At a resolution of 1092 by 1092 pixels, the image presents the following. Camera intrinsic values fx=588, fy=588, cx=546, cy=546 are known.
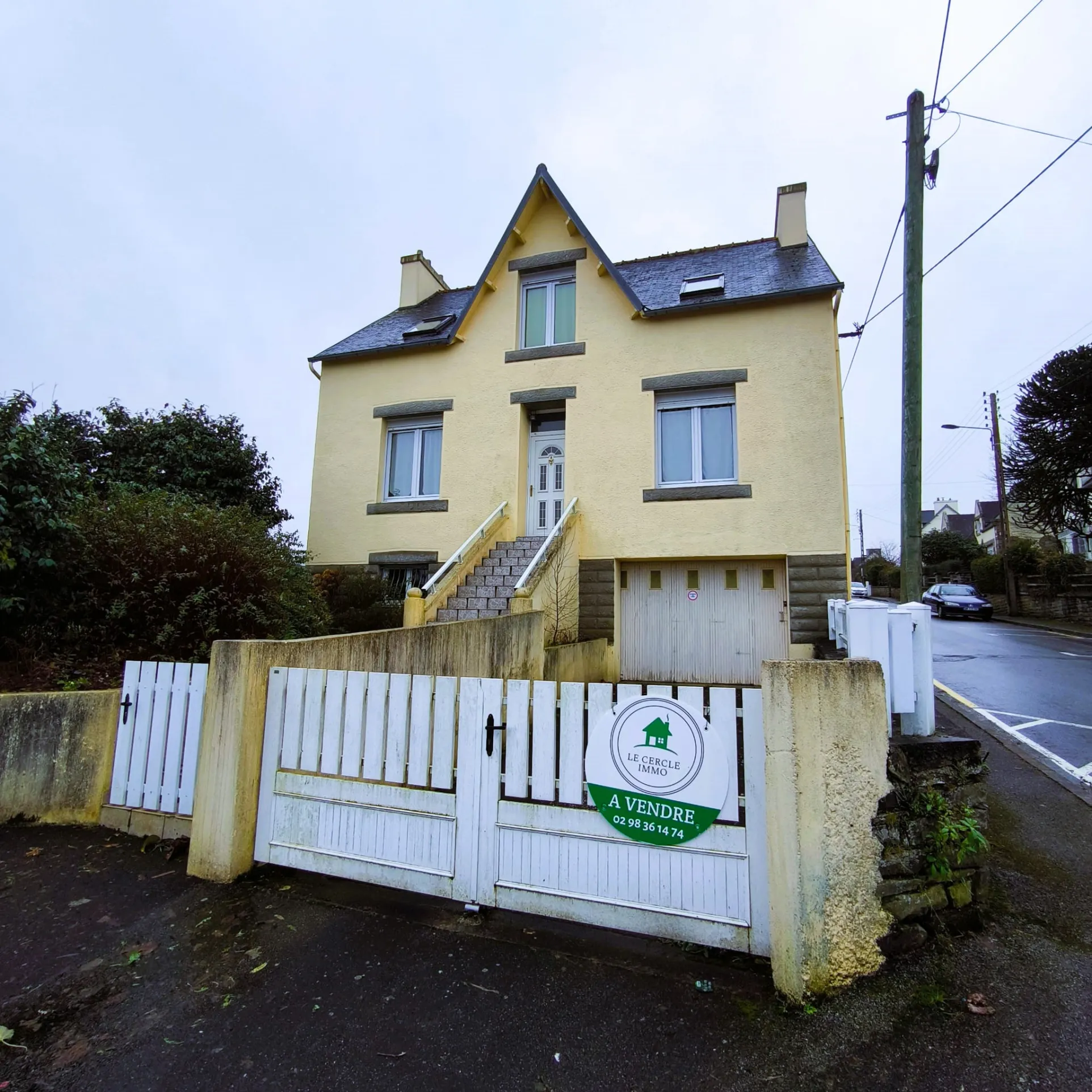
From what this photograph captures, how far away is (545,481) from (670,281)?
17.0ft

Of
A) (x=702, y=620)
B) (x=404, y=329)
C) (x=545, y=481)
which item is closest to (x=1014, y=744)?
(x=702, y=620)

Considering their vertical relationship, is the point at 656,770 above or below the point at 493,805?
above

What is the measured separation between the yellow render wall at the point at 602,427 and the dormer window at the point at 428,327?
2.33ft

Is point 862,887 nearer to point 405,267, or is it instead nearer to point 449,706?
point 449,706

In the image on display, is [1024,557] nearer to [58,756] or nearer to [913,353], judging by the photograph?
[913,353]

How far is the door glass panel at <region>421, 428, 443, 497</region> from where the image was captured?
12617 mm

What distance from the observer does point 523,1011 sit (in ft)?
8.40

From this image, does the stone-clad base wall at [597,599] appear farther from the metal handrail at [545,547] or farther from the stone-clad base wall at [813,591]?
the stone-clad base wall at [813,591]

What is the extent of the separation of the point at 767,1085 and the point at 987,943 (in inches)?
66.6

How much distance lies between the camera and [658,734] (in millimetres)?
3043

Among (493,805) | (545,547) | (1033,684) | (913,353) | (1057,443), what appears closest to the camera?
(493,805)

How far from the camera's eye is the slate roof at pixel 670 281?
10836mm

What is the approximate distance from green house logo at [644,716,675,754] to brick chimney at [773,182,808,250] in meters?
12.7

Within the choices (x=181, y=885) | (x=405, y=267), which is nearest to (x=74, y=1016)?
(x=181, y=885)
